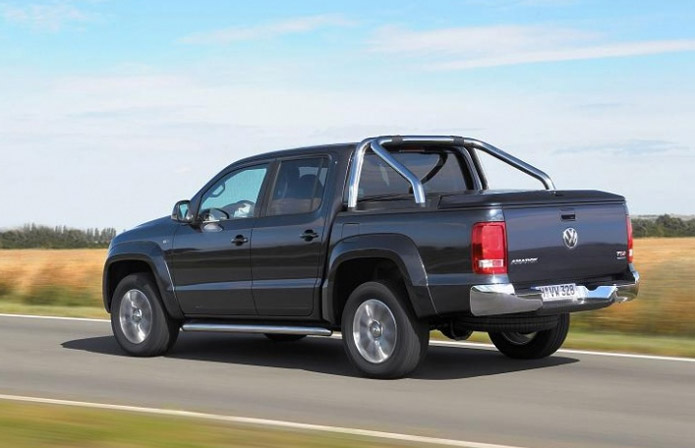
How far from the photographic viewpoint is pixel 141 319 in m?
12.9

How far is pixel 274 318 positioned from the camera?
11.7 m

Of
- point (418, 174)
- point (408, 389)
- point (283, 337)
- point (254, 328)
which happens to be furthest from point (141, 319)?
point (408, 389)

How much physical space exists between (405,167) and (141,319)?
356 cm

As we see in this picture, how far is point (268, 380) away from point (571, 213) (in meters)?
2.87

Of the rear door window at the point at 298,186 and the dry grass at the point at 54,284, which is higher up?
the rear door window at the point at 298,186

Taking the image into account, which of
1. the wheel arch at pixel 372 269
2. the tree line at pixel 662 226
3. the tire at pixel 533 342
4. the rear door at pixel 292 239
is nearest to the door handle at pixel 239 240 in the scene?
the rear door at pixel 292 239

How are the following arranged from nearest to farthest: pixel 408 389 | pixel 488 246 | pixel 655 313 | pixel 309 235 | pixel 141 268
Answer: pixel 488 246 → pixel 408 389 → pixel 309 235 → pixel 141 268 → pixel 655 313

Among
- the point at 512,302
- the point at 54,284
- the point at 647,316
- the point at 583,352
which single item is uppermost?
the point at 512,302

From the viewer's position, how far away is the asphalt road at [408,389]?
27.2 feet

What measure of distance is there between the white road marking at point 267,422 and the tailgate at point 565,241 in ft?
7.83

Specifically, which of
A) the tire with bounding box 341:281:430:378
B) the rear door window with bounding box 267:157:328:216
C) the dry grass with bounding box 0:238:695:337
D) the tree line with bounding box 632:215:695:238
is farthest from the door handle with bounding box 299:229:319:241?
the tree line with bounding box 632:215:695:238

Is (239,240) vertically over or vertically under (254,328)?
over

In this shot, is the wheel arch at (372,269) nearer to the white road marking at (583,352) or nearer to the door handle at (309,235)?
the door handle at (309,235)

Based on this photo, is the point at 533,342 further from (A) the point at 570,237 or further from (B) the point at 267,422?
(B) the point at 267,422
